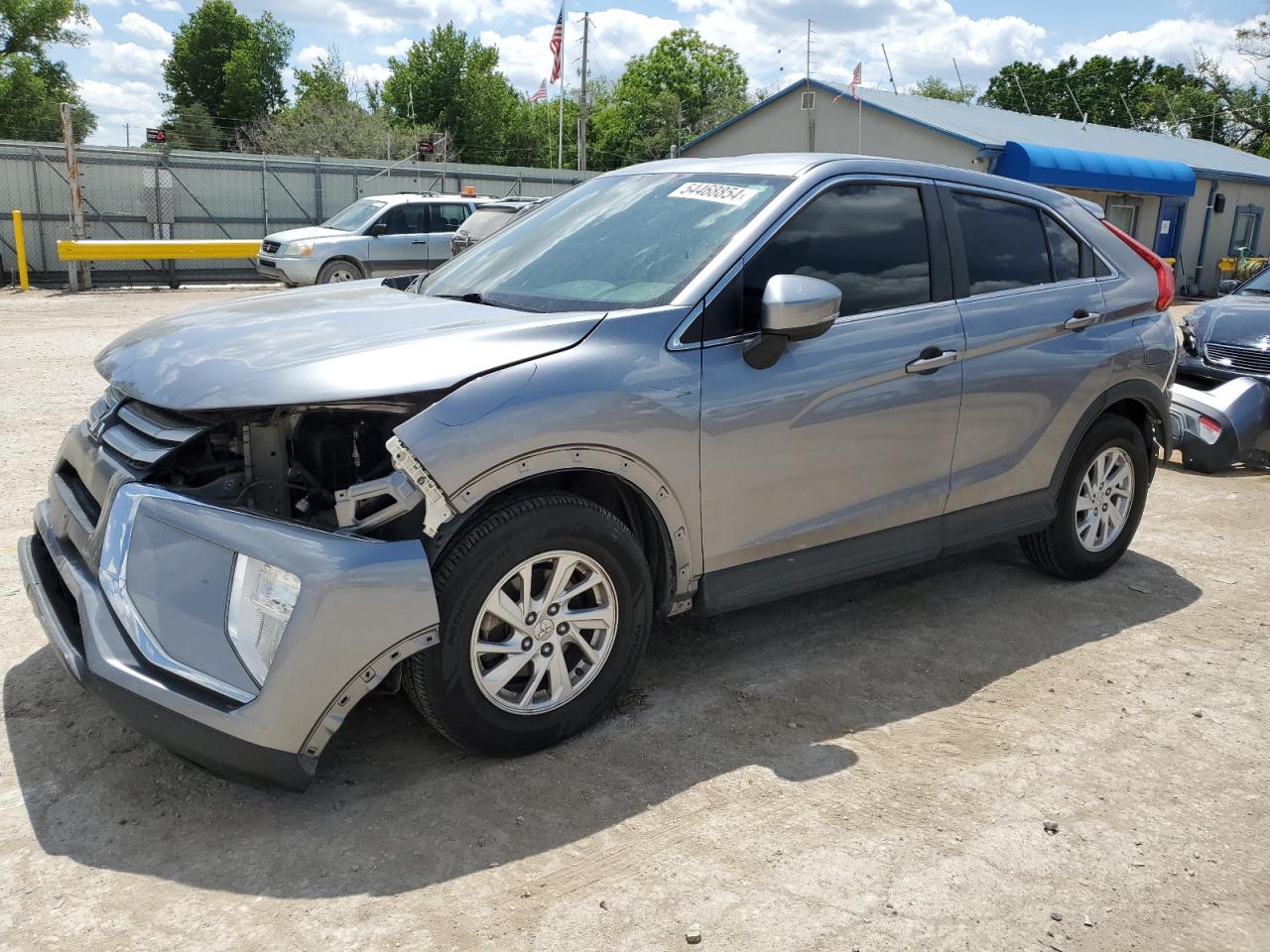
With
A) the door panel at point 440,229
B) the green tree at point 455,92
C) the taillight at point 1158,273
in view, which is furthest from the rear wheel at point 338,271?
the green tree at point 455,92

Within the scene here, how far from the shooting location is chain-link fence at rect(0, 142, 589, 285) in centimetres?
2147

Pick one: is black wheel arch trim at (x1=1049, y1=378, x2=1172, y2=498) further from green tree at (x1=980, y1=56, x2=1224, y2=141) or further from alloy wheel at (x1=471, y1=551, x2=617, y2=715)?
green tree at (x1=980, y1=56, x2=1224, y2=141)

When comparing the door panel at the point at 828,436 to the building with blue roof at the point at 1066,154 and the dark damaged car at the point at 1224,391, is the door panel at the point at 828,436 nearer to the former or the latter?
the dark damaged car at the point at 1224,391

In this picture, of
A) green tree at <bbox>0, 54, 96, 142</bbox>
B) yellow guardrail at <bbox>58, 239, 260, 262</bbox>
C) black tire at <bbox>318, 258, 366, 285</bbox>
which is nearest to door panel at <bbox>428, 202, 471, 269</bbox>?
black tire at <bbox>318, 258, 366, 285</bbox>

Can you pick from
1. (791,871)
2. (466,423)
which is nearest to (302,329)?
(466,423)

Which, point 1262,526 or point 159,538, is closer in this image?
point 159,538

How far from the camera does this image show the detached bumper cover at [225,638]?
2707mm

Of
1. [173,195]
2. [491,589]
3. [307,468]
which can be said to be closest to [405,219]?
[173,195]

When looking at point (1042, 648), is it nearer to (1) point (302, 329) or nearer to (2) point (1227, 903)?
(2) point (1227, 903)

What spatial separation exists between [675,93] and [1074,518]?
76.8 metres

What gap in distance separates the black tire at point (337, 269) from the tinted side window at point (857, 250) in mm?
14547

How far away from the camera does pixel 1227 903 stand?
9.12 feet

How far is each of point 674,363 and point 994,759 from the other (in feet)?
5.54

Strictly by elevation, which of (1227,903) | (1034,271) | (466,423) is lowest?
(1227,903)
